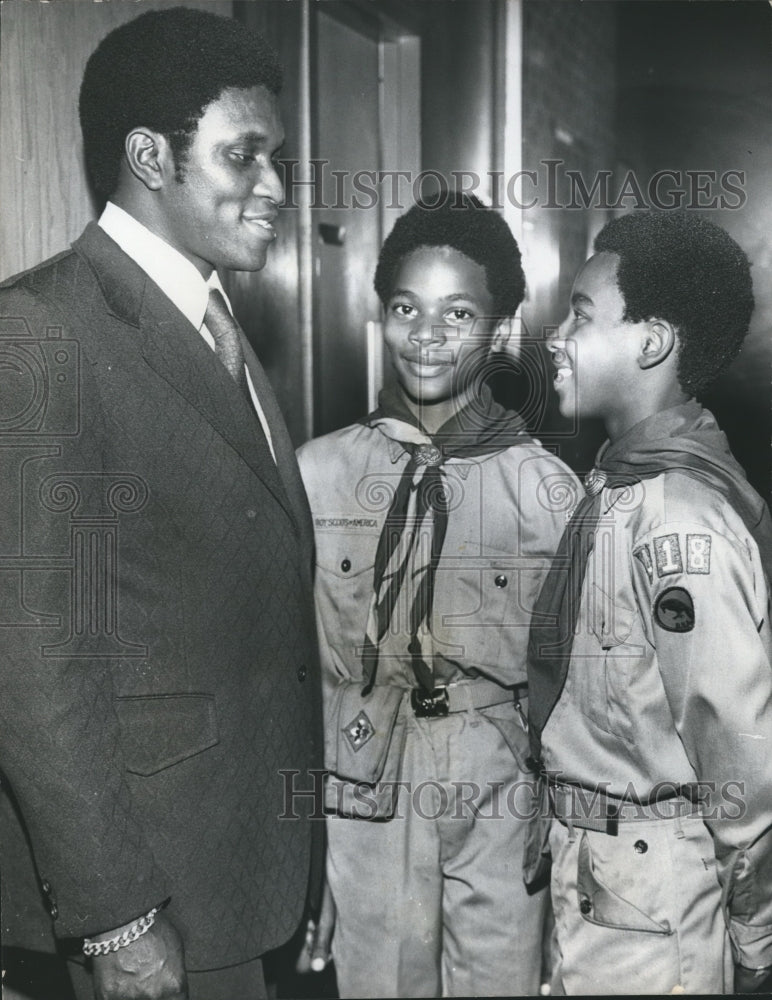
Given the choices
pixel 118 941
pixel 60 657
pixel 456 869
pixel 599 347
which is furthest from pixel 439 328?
pixel 118 941

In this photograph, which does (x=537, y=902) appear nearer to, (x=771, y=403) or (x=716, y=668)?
(x=716, y=668)

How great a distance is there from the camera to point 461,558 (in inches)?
77.5

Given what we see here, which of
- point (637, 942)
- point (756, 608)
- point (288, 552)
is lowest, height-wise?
point (637, 942)

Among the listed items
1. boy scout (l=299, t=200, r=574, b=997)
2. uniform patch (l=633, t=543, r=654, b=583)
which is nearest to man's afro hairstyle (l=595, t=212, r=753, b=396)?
boy scout (l=299, t=200, r=574, b=997)

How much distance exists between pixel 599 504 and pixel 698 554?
8.6 inches

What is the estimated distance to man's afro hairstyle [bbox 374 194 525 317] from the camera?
6.46 ft

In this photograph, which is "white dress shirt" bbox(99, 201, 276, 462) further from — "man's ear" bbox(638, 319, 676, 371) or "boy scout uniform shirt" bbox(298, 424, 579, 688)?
"man's ear" bbox(638, 319, 676, 371)

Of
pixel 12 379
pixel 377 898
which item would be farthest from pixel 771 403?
pixel 12 379

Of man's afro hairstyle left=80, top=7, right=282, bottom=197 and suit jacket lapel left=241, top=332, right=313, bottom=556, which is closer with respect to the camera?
man's afro hairstyle left=80, top=7, right=282, bottom=197

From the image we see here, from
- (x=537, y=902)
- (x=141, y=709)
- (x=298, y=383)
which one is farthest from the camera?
(x=298, y=383)

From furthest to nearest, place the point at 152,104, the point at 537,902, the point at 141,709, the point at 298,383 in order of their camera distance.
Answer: the point at 298,383, the point at 537,902, the point at 152,104, the point at 141,709

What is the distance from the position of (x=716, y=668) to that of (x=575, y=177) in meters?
1.03

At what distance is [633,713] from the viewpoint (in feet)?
5.95

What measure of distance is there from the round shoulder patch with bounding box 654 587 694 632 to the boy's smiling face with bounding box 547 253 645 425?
1.23 ft
